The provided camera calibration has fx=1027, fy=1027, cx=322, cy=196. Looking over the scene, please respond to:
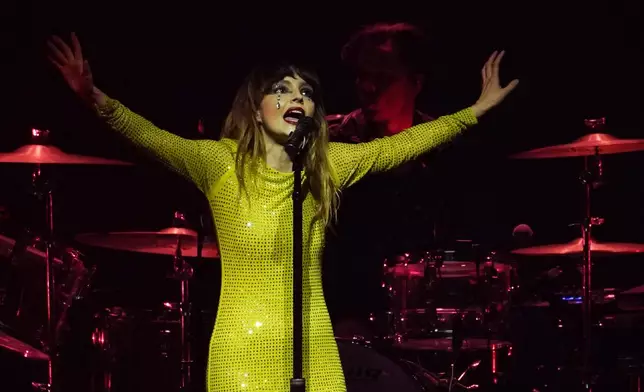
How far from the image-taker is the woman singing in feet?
10.4

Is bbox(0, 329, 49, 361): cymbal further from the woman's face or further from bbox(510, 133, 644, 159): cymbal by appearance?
bbox(510, 133, 644, 159): cymbal

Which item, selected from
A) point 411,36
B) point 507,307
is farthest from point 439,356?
point 411,36

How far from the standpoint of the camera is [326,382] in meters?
3.23

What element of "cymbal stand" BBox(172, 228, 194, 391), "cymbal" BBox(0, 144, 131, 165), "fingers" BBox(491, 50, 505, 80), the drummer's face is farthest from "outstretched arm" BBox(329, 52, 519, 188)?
"cymbal stand" BBox(172, 228, 194, 391)

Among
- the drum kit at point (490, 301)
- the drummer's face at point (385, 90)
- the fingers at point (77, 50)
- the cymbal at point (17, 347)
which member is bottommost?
the cymbal at point (17, 347)

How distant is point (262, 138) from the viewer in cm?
342

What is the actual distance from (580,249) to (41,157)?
11.4ft

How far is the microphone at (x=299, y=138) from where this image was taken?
3.14m

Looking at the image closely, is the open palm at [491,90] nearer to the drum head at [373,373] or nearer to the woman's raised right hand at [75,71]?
the woman's raised right hand at [75,71]

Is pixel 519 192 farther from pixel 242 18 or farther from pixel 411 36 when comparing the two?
pixel 242 18

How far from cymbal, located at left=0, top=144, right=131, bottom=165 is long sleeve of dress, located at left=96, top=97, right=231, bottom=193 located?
2.70 metres

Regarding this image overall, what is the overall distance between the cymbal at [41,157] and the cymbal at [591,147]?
262 cm

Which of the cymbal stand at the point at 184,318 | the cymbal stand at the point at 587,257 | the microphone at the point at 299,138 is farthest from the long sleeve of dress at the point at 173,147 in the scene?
the cymbal stand at the point at 587,257

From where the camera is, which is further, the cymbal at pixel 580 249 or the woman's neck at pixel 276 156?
the cymbal at pixel 580 249
